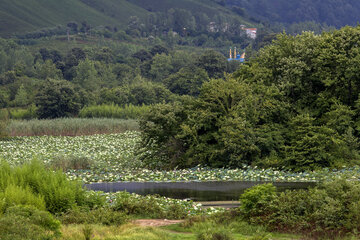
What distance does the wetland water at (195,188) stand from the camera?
23.3 metres

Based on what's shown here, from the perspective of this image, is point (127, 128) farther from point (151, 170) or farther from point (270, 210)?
point (270, 210)

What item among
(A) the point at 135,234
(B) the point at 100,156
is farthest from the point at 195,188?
(B) the point at 100,156

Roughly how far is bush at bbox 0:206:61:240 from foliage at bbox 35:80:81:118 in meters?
54.5

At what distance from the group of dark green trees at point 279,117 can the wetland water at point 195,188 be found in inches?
182

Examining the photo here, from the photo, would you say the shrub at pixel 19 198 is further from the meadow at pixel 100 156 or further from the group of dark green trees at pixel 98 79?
the group of dark green trees at pixel 98 79

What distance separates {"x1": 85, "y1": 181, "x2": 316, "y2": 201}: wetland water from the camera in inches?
917

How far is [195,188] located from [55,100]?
46853 mm

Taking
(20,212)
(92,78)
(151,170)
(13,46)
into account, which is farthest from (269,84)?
(13,46)

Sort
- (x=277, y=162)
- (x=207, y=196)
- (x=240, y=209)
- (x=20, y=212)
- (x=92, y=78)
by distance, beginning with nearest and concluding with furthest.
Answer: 1. (x=20, y=212)
2. (x=240, y=209)
3. (x=207, y=196)
4. (x=277, y=162)
5. (x=92, y=78)

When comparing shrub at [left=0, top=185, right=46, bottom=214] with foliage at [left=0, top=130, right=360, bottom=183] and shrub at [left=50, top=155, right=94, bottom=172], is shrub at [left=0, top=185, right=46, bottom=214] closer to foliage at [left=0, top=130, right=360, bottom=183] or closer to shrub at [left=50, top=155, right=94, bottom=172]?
foliage at [left=0, top=130, right=360, bottom=183]

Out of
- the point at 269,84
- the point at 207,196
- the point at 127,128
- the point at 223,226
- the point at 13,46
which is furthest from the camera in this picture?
the point at 13,46

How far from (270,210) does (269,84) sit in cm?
2109

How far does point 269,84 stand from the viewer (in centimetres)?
3666

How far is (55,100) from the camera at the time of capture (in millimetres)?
68688
